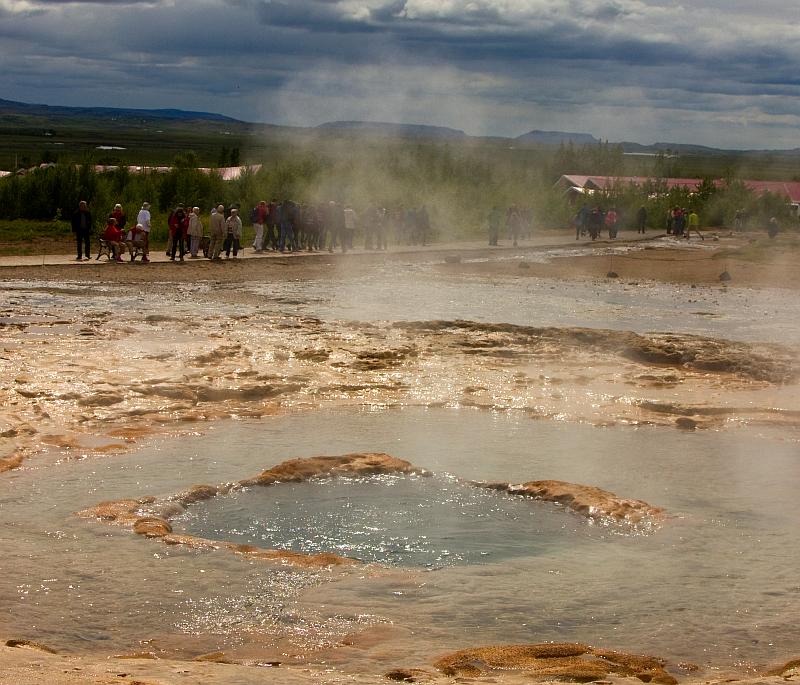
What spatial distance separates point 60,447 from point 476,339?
6.36 metres

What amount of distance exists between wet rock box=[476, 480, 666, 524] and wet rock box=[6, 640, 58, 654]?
3485 mm

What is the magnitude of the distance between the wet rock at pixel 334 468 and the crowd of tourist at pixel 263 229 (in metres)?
13.8

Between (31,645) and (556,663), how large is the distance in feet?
7.00

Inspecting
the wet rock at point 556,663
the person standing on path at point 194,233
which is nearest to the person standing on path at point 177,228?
the person standing on path at point 194,233

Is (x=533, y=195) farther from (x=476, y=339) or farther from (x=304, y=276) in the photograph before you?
(x=476, y=339)

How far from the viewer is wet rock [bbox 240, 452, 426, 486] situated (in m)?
7.88

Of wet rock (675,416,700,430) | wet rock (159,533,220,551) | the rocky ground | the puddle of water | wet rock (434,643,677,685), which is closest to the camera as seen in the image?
wet rock (434,643,677,685)

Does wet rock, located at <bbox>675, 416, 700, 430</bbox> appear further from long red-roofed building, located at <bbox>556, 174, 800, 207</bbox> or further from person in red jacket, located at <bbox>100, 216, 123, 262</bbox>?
long red-roofed building, located at <bbox>556, 174, 800, 207</bbox>

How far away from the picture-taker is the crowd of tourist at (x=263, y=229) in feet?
72.3

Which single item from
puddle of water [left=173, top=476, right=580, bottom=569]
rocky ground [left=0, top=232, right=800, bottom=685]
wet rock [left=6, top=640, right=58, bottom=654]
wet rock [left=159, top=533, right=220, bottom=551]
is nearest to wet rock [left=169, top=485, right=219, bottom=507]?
puddle of water [left=173, top=476, right=580, bottom=569]

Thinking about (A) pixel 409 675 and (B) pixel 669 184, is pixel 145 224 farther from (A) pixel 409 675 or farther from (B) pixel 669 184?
(B) pixel 669 184

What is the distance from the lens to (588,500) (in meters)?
Result: 7.52

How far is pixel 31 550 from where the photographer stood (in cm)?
625

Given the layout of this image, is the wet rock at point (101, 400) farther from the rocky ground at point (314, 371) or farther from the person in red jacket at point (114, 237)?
the person in red jacket at point (114, 237)
